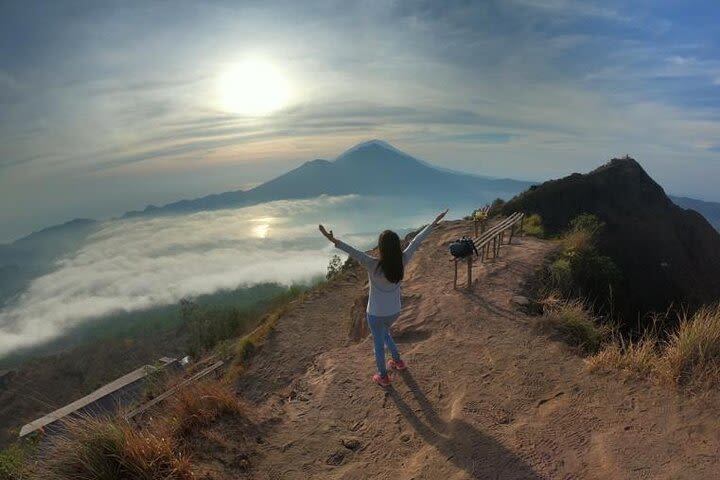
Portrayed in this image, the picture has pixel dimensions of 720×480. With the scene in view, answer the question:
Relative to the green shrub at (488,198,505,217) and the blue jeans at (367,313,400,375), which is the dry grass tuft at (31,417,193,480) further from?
the green shrub at (488,198,505,217)

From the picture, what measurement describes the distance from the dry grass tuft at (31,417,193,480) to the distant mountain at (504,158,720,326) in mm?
18798

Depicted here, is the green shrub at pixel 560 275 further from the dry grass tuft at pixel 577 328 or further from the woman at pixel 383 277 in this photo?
the woman at pixel 383 277

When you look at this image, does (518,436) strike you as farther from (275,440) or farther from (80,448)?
(80,448)

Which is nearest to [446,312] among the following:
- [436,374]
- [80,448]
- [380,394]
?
[436,374]

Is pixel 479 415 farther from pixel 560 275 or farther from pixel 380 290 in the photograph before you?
pixel 560 275

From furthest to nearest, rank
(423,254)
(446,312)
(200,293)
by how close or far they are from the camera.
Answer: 1. (200,293)
2. (423,254)
3. (446,312)

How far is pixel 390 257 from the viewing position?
5543 mm

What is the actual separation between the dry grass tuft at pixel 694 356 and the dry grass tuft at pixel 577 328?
151 centimetres

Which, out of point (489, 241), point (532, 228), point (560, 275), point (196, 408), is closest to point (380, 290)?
point (196, 408)

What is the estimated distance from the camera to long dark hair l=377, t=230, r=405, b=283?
18.1ft

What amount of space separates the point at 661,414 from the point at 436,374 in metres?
2.91

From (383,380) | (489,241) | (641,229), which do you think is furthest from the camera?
(641,229)

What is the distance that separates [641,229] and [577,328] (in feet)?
74.7

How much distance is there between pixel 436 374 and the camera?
22.0 feet
